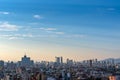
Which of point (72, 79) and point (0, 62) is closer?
point (72, 79)

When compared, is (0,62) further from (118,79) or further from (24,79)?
(118,79)

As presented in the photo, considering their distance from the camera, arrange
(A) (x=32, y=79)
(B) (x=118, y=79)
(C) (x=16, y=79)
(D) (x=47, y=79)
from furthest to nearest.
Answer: (C) (x=16, y=79), (A) (x=32, y=79), (D) (x=47, y=79), (B) (x=118, y=79)

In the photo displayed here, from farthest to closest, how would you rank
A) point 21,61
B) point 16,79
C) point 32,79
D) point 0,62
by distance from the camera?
point 21,61 < point 0,62 < point 16,79 < point 32,79

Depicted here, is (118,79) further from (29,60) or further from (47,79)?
(29,60)

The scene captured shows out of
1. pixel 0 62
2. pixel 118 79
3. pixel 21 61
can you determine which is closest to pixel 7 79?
pixel 118 79

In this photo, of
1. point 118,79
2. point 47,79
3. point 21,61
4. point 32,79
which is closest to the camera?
point 118,79

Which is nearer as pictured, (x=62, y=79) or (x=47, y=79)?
(x=47, y=79)

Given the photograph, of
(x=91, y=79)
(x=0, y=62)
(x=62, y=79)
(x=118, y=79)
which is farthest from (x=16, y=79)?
(x=0, y=62)

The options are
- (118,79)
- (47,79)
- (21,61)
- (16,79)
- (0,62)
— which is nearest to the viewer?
(118,79)
